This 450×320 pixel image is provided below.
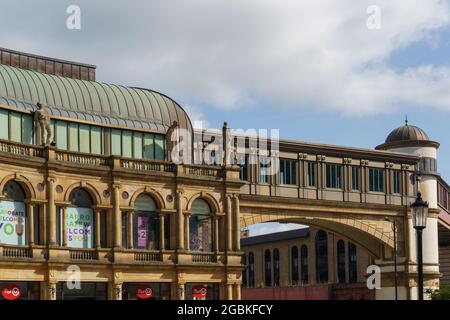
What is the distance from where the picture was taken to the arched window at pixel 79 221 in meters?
52.9

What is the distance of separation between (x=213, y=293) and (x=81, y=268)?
10578 mm

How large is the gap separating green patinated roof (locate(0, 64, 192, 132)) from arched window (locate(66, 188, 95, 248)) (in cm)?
581

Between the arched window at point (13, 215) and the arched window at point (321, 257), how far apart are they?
63.6m

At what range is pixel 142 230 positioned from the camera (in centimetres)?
5659

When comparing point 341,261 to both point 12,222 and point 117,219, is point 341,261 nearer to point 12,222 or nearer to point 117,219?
point 117,219

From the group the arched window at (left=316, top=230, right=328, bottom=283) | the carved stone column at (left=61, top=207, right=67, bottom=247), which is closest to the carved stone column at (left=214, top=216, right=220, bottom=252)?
the carved stone column at (left=61, top=207, right=67, bottom=247)

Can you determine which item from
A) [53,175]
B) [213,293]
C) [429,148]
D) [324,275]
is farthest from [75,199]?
[324,275]

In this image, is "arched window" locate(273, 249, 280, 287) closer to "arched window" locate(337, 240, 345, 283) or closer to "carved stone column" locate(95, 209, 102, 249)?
"arched window" locate(337, 240, 345, 283)

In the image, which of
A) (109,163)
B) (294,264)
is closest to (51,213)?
(109,163)

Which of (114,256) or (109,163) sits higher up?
(109,163)

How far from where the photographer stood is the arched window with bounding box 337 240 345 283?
348ft

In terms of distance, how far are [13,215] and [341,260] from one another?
62.9 m

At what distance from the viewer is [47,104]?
56312 mm

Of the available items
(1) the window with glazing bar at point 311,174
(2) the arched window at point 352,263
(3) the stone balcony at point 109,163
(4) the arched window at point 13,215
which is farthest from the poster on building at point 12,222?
(2) the arched window at point 352,263
